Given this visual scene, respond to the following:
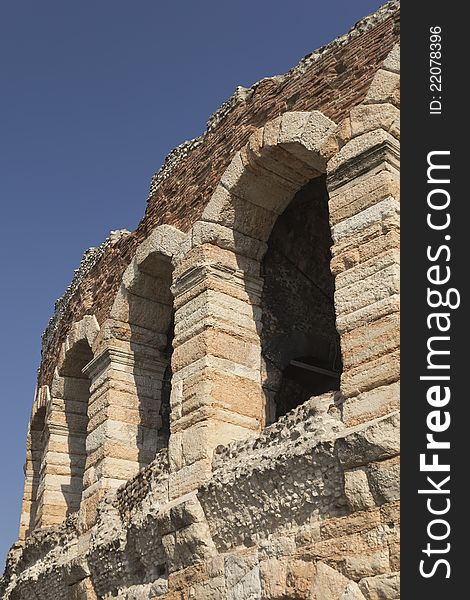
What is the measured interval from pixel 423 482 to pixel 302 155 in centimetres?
339

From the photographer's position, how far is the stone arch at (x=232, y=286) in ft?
23.8

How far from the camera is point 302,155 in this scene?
7484 mm

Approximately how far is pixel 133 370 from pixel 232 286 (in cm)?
197

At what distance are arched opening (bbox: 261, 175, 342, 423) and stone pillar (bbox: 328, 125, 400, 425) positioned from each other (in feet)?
6.17

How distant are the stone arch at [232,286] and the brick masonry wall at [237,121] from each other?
280 mm

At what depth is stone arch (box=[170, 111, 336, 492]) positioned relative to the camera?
726 cm

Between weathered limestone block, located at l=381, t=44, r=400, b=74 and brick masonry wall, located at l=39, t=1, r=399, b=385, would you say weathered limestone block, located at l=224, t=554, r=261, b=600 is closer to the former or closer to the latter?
brick masonry wall, located at l=39, t=1, r=399, b=385

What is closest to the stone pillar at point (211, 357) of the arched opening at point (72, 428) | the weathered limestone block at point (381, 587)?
the weathered limestone block at point (381, 587)

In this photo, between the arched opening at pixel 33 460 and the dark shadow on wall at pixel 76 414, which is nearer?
the dark shadow on wall at pixel 76 414

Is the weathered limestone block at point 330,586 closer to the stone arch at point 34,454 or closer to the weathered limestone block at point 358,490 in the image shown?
the weathered limestone block at point 358,490

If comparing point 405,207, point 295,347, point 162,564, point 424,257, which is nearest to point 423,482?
point 424,257

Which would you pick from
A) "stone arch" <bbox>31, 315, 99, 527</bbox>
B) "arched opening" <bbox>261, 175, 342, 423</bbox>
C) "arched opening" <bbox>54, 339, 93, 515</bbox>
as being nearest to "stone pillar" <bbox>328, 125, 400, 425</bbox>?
"arched opening" <bbox>261, 175, 342, 423</bbox>

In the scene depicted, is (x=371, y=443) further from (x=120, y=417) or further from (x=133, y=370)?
(x=133, y=370)

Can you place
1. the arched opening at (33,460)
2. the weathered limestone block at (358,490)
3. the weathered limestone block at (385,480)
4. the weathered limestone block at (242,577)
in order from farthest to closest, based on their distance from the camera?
the arched opening at (33,460)
the weathered limestone block at (242,577)
the weathered limestone block at (358,490)
the weathered limestone block at (385,480)
